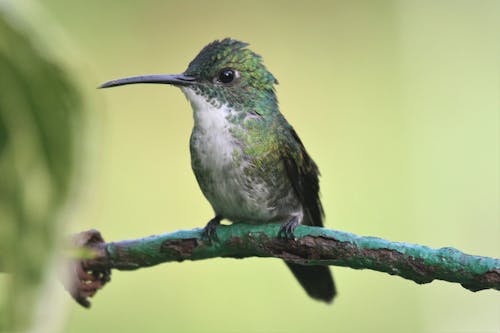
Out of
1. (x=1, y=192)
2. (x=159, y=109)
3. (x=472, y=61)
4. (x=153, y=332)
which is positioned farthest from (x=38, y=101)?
(x=472, y=61)

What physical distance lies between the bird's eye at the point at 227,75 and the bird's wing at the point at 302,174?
0.27 m

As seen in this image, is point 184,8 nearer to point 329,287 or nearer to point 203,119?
point 203,119

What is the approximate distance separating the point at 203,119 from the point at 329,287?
2.34 feet

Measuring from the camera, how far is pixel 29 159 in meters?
0.51

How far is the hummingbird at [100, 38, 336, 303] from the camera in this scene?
2.51 meters

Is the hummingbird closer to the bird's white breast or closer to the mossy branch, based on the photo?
the bird's white breast

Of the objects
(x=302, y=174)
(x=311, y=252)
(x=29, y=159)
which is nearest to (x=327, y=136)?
(x=302, y=174)

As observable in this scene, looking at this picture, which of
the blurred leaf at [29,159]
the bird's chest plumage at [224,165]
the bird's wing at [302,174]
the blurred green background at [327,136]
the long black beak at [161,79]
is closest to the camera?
the blurred leaf at [29,159]

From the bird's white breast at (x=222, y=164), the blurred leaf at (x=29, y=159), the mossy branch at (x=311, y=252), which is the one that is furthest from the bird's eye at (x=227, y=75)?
the blurred leaf at (x=29, y=159)

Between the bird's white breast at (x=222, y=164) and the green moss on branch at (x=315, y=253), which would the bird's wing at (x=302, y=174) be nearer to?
the bird's white breast at (x=222, y=164)

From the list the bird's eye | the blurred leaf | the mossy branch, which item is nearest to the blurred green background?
the bird's eye

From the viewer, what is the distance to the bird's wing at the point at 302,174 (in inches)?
104

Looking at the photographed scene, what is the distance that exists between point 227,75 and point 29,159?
218cm

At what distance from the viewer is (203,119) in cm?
255
